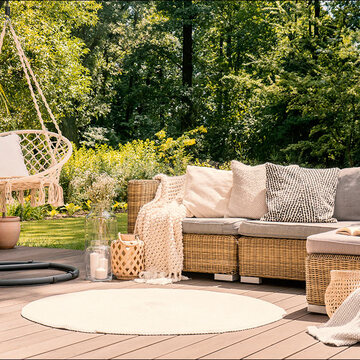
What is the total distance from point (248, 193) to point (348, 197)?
2.43 ft

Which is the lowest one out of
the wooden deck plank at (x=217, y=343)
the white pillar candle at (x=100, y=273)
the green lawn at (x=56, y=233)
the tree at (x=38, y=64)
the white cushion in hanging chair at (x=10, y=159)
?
the wooden deck plank at (x=217, y=343)

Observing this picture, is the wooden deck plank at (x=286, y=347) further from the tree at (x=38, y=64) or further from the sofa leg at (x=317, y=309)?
the tree at (x=38, y=64)

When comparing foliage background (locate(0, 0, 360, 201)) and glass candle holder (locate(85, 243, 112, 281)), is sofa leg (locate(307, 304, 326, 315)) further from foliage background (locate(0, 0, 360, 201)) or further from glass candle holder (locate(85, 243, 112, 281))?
foliage background (locate(0, 0, 360, 201))

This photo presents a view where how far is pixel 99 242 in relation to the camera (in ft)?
13.8

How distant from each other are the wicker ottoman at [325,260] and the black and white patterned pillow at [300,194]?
2.80 ft

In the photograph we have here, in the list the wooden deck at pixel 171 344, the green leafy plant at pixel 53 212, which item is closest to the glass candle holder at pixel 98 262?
the wooden deck at pixel 171 344

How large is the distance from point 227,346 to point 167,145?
23.5ft

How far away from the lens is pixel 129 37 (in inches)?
658

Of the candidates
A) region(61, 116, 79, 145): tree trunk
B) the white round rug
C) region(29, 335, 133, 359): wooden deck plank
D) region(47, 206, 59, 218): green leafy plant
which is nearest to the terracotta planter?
the white round rug

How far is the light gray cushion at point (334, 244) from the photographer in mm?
3115

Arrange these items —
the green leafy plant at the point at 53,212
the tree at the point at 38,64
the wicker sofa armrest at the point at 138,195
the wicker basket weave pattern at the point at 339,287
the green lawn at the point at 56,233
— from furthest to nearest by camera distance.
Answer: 1. the tree at the point at 38,64
2. the green leafy plant at the point at 53,212
3. the green lawn at the point at 56,233
4. the wicker sofa armrest at the point at 138,195
5. the wicker basket weave pattern at the point at 339,287

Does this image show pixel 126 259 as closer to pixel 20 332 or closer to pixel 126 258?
pixel 126 258

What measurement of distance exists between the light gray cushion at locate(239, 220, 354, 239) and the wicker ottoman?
1.86 ft

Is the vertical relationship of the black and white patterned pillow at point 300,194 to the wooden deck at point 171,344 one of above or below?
above
